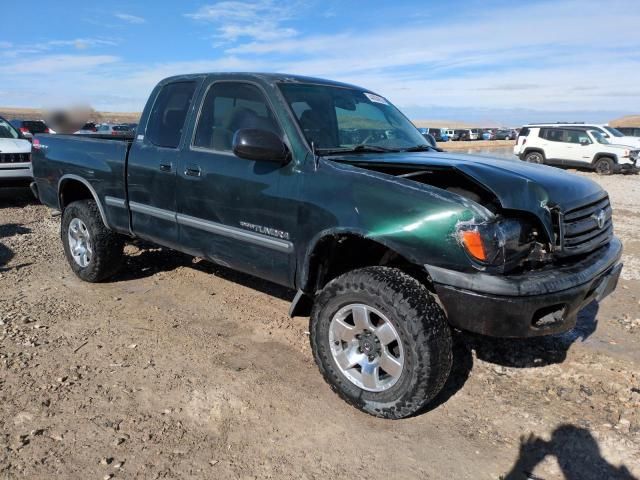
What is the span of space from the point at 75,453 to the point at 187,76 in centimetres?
301

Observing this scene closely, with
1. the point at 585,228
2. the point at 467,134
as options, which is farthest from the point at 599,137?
the point at 467,134

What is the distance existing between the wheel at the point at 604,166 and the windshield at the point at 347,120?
17.8m

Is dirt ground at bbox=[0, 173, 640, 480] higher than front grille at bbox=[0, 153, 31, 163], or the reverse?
front grille at bbox=[0, 153, 31, 163]

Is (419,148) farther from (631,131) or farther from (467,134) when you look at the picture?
(467,134)

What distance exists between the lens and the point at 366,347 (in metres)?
3.21

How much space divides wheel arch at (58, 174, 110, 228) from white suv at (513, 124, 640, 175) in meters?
19.1

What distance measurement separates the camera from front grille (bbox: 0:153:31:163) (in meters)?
9.59

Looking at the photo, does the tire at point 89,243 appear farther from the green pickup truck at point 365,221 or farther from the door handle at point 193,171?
the door handle at point 193,171

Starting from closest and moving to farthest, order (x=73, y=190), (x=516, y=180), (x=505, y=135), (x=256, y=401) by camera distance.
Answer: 1. (x=516, y=180)
2. (x=256, y=401)
3. (x=73, y=190)
4. (x=505, y=135)

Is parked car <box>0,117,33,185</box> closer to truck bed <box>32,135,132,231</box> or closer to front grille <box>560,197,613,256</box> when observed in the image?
truck bed <box>32,135,132,231</box>

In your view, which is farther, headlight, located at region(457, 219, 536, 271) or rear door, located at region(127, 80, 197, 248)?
rear door, located at region(127, 80, 197, 248)

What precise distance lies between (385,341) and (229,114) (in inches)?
83.2

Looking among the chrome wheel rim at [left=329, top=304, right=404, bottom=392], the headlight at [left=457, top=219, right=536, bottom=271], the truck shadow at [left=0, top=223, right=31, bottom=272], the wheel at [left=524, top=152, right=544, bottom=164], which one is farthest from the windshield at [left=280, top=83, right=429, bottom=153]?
the wheel at [left=524, top=152, right=544, bottom=164]

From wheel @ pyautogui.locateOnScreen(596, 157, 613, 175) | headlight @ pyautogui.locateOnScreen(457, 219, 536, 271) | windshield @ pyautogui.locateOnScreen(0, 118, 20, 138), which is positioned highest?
windshield @ pyautogui.locateOnScreen(0, 118, 20, 138)
